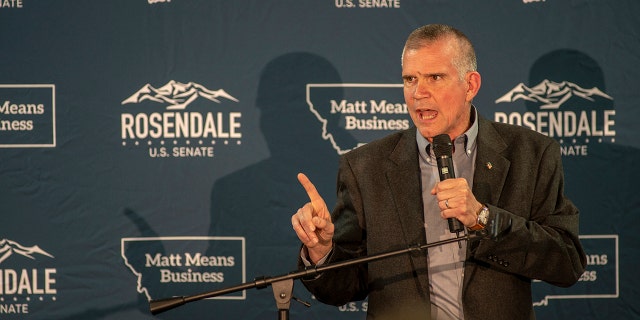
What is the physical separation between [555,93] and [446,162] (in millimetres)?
1650

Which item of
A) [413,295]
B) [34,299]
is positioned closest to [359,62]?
[413,295]

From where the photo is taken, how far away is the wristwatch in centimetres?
193

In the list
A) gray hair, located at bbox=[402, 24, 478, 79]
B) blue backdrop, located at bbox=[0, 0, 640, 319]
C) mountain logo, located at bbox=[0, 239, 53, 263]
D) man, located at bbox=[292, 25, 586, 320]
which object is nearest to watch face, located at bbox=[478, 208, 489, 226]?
man, located at bbox=[292, 25, 586, 320]

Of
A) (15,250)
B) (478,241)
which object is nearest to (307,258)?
(478,241)

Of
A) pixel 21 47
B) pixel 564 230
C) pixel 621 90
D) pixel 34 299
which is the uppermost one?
pixel 21 47

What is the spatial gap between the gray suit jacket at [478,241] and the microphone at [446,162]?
0.92 feet

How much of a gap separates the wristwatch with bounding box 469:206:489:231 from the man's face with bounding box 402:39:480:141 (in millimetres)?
390

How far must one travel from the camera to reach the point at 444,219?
2.26 metres

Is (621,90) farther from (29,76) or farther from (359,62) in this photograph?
(29,76)

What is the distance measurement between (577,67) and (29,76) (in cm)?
261

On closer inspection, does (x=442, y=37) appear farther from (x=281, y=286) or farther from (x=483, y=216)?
(x=281, y=286)

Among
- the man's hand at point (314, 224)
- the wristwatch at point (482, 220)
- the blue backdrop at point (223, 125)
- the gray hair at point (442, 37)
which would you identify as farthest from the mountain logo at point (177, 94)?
the wristwatch at point (482, 220)

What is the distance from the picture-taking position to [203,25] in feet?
11.2

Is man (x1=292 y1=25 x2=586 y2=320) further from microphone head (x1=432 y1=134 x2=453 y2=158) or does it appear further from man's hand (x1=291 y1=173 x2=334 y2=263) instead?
microphone head (x1=432 y1=134 x2=453 y2=158)
